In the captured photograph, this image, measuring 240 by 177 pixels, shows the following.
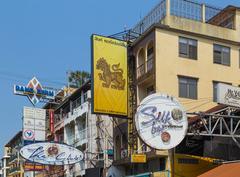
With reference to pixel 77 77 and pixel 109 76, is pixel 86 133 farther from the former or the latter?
pixel 77 77

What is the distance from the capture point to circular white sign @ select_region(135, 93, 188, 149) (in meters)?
27.9

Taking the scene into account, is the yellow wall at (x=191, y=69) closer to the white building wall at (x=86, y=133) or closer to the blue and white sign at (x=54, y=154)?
the blue and white sign at (x=54, y=154)

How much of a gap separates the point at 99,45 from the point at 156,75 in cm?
411

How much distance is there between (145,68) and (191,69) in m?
2.87

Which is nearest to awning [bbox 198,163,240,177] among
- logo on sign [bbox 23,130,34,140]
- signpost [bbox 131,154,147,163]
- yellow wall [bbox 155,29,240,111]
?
signpost [bbox 131,154,147,163]

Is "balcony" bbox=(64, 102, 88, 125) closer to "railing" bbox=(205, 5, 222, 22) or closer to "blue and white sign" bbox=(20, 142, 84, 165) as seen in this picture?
"blue and white sign" bbox=(20, 142, 84, 165)

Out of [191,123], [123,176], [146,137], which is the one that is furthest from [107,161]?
[146,137]

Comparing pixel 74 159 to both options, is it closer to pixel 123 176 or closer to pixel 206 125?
pixel 123 176

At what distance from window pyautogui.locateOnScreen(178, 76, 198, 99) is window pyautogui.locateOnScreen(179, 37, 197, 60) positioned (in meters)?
1.49

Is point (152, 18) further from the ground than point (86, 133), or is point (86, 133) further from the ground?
point (152, 18)

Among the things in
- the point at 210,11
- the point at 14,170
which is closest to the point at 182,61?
the point at 210,11

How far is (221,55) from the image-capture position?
126 feet

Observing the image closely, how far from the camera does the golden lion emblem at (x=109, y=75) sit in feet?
119

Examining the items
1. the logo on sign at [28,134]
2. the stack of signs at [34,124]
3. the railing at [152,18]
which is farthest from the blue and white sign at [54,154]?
the stack of signs at [34,124]
